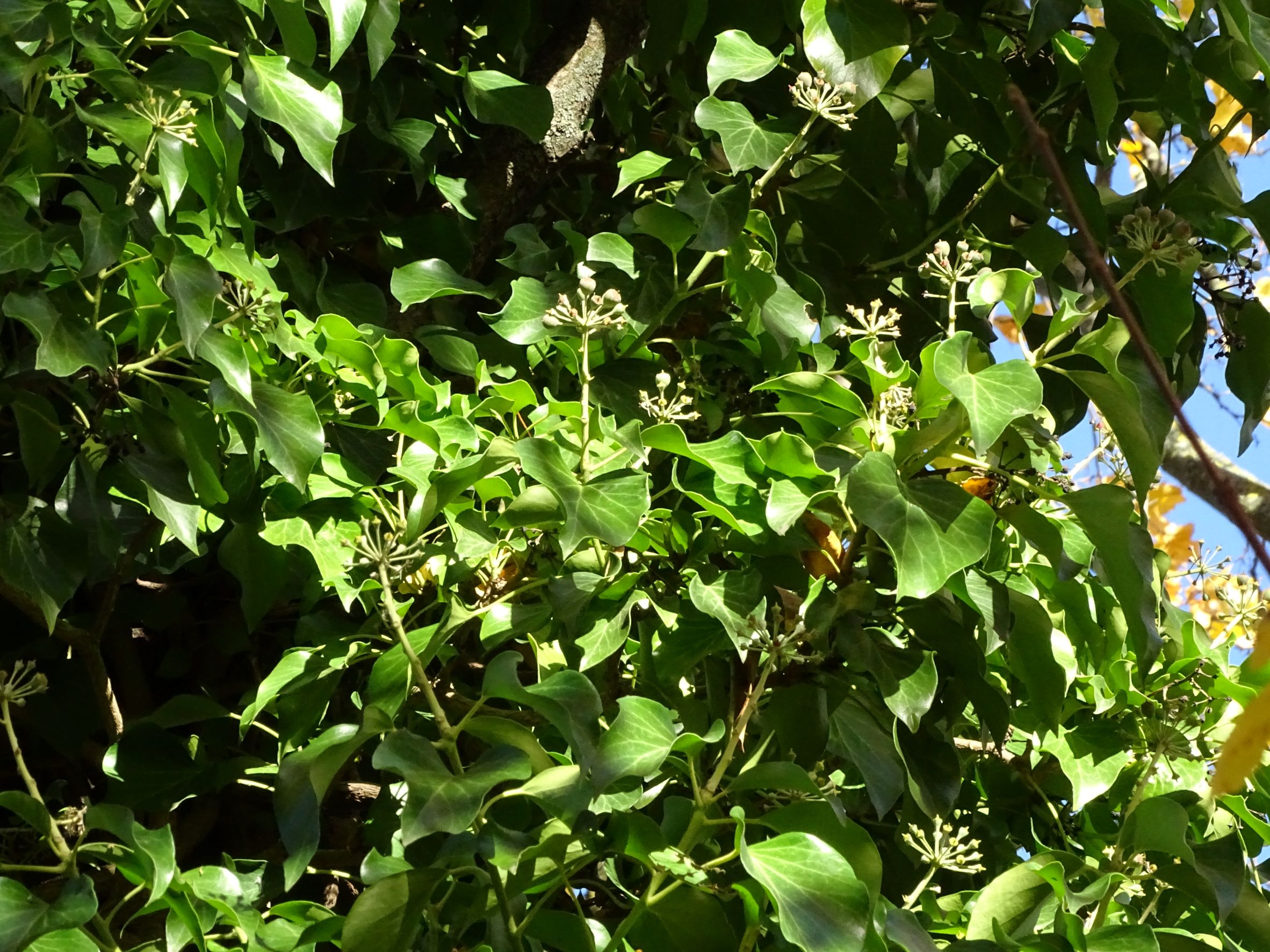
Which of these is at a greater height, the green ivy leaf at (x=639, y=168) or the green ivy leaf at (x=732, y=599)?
the green ivy leaf at (x=639, y=168)

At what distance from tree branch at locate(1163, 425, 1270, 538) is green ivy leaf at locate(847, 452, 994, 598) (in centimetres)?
240

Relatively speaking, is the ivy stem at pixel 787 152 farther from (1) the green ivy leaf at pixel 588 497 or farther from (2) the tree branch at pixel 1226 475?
(2) the tree branch at pixel 1226 475

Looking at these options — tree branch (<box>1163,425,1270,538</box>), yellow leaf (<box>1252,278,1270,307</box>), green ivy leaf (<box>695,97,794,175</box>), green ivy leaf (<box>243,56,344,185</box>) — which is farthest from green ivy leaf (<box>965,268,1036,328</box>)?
yellow leaf (<box>1252,278,1270,307</box>)

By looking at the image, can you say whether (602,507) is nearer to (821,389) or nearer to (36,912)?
(821,389)

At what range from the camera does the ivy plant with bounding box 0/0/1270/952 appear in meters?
0.85

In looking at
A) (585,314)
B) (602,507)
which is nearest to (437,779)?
(602,507)

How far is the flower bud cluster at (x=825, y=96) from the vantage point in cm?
102

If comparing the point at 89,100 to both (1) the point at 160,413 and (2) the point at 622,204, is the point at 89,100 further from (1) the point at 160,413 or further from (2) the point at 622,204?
(2) the point at 622,204

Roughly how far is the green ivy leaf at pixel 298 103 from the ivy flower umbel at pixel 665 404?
0.29m

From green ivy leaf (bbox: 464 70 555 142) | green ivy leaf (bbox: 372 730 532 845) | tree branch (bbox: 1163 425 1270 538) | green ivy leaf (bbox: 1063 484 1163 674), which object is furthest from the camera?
tree branch (bbox: 1163 425 1270 538)

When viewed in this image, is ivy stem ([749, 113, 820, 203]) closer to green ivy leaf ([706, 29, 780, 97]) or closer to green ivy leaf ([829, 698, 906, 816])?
green ivy leaf ([706, 29, 780, 97])

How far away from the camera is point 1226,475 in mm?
3055

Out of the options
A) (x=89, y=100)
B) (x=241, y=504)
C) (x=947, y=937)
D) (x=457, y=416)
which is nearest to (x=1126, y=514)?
(x=947, y=937)

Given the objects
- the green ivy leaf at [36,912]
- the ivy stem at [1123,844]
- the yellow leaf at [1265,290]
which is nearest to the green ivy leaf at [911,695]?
the ivy stem at [1123,844]
